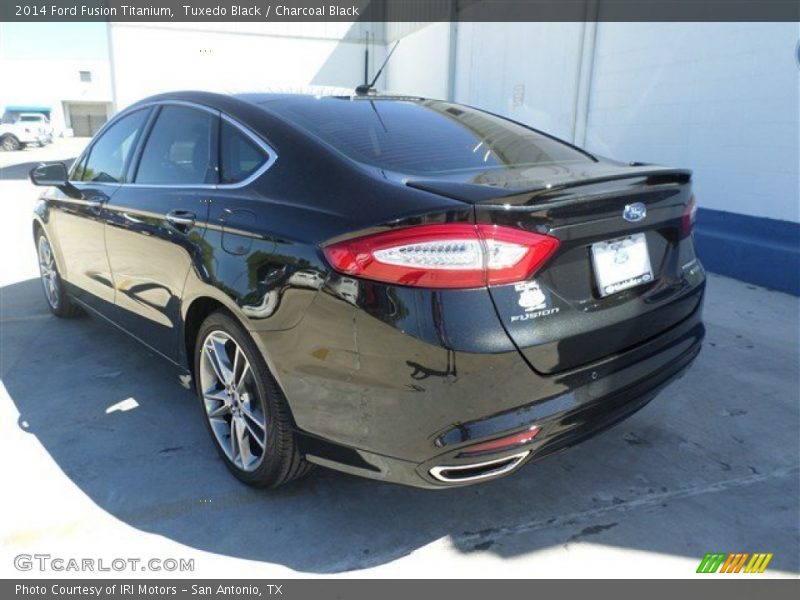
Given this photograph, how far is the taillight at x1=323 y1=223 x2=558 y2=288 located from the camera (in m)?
1.80

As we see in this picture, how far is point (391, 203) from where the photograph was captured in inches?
74.9

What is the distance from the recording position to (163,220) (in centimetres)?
279

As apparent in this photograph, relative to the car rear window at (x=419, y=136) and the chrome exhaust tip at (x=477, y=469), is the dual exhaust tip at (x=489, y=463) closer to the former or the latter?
the chrome exhaust tip at (x=477, y=469)

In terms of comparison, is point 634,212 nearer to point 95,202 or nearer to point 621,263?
point 621,263

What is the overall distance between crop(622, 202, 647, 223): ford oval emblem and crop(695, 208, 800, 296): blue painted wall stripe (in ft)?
13.0

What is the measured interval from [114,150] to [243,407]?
2.09 metres

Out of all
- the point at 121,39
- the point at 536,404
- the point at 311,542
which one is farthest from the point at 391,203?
the point at 121,39

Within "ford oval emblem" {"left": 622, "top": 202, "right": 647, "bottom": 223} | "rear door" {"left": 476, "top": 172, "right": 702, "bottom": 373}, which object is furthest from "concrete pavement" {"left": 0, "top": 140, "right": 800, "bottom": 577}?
"ford oval emblem" {"left": 622, "top": 202, "right": 647, "bottom": 223}

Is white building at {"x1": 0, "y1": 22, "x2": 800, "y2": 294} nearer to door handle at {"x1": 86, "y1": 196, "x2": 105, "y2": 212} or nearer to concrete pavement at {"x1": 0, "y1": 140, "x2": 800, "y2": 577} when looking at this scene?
→ door handle at {"x1": 86, "y1": 196, "x2": 105, "y2": 212}

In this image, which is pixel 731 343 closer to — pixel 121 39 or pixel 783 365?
pixel 783 365

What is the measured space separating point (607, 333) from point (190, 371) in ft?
6.14

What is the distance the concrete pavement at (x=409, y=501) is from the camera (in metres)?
2.20

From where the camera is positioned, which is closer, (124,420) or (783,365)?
(124,420)

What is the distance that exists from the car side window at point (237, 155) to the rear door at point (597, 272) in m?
1.09
